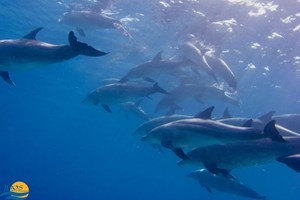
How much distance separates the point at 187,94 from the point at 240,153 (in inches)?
411

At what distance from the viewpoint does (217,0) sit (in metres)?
17.0

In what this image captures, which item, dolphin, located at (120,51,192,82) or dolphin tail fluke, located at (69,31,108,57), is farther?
dolphin, located at (120,51,192,82)

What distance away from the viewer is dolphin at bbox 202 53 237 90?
14.4 m

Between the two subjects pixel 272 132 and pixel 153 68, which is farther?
pixel 153 68

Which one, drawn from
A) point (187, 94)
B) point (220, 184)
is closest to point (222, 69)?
point (187, 94)

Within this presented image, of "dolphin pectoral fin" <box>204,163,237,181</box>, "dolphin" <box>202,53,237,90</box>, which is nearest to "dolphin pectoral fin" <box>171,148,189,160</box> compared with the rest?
"dolphin pectoral fin" <box>204,163,237,181</box>

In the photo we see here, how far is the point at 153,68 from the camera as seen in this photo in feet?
44.8

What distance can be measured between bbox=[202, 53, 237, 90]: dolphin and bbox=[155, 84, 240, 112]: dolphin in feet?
8.00

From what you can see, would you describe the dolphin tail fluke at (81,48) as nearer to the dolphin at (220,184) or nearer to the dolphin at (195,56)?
the dolphin at (195,56)

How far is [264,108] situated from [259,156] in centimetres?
3091

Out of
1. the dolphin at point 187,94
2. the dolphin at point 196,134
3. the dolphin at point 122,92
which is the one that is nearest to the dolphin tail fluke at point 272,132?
the dolphin at point 196,134

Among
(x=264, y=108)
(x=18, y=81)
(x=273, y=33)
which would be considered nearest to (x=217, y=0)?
(x=273, y=33)

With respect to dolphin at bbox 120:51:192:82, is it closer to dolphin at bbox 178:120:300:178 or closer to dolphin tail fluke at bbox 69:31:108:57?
dolphin at bbox 178:120:300:178

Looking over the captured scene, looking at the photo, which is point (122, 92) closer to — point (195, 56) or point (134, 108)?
point (195, 56)
